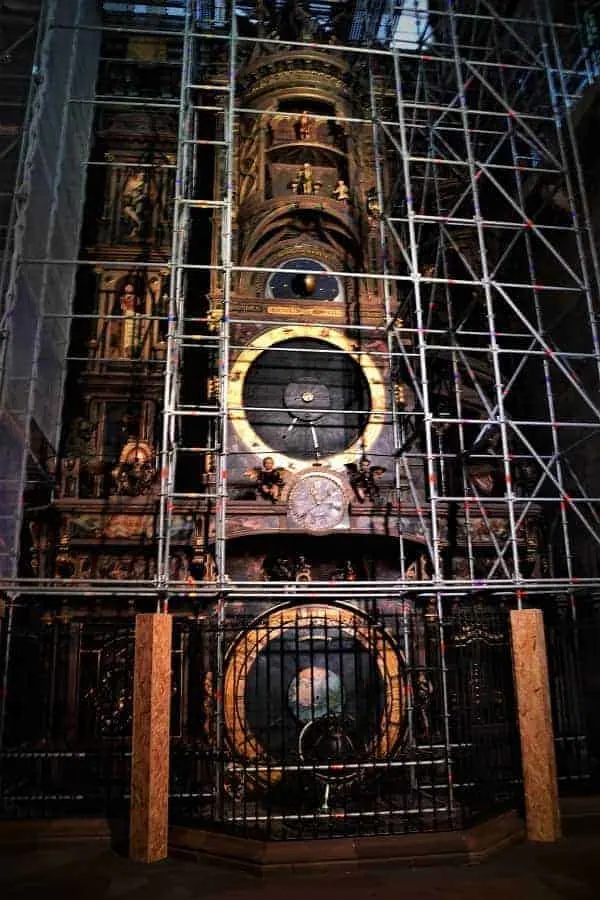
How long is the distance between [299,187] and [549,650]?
959 centimetres

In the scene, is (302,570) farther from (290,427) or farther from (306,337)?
(306,337)

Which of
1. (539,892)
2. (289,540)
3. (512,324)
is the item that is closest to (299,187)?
(512,324)

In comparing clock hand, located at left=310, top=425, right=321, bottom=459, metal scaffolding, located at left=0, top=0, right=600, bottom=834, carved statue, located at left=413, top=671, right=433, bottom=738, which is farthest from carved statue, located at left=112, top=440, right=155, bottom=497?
carved statue, located at left=413, top=671, right=433, bottom=738

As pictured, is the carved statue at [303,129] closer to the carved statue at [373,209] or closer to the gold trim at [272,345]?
the carved statue at [373,209]

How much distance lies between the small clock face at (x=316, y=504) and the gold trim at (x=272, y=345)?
3.07 feet

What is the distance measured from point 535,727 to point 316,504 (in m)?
4.42

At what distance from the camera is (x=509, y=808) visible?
7.51m

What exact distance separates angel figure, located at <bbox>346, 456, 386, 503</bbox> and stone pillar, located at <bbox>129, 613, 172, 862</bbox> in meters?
4.58

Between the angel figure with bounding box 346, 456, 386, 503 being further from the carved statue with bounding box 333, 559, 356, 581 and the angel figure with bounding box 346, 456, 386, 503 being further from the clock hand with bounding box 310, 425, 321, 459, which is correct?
the carved statue with bounding box 333, 559, 356, 581

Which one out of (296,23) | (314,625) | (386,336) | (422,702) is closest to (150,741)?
(314,625)

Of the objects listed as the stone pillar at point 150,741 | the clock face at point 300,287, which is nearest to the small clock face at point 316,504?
the stone pillar at point 150,741

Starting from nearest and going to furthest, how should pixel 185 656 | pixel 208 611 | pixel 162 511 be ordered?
pixel 162 511 → pixel 185 656 → pixel 208 611

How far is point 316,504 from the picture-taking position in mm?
10758

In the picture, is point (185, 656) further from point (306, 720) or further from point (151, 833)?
point (151, 833)
